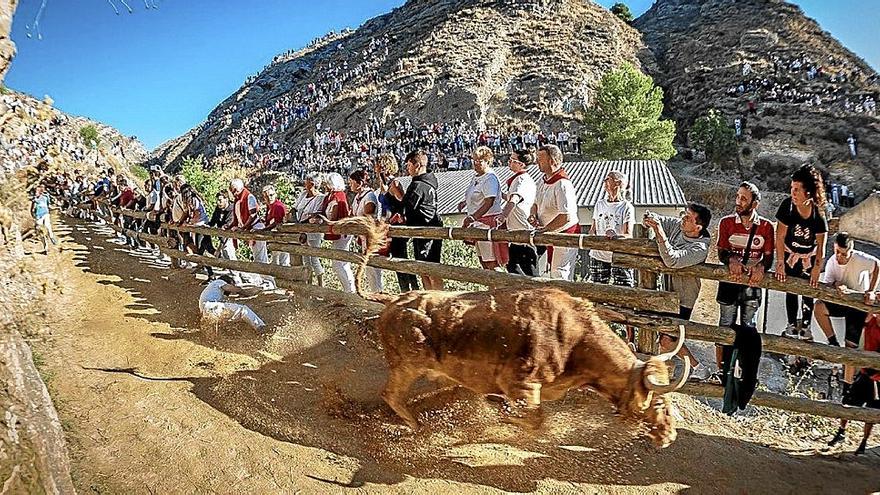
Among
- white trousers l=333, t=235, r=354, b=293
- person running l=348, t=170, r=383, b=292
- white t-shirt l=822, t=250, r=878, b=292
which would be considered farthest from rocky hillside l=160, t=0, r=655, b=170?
white t-shirt l=822, t=250, r=878, b=292

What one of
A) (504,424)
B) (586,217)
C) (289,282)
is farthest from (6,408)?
(586,217)

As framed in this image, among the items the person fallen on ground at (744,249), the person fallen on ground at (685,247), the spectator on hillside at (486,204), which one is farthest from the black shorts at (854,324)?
the spectator on hillside at (486,204)

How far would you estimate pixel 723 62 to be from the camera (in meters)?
65.4

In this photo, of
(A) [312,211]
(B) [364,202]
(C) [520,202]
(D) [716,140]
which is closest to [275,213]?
(A) [312,211]

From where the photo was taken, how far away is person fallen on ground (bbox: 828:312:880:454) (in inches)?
202

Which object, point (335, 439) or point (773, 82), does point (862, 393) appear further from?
point (773, 82)

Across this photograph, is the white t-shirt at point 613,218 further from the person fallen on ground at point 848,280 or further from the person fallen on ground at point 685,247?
the person fallen on ground at point 848,280

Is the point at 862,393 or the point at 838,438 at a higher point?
the point at 862,393

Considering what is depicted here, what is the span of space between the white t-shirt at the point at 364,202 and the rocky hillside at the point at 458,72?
2063 inches

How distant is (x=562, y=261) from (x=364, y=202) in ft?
11.0

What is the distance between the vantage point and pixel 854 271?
5.40m

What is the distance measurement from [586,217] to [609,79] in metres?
32.3

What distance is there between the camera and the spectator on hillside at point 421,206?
292 inches

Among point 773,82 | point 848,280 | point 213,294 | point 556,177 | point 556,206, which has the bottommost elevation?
point 213,294
